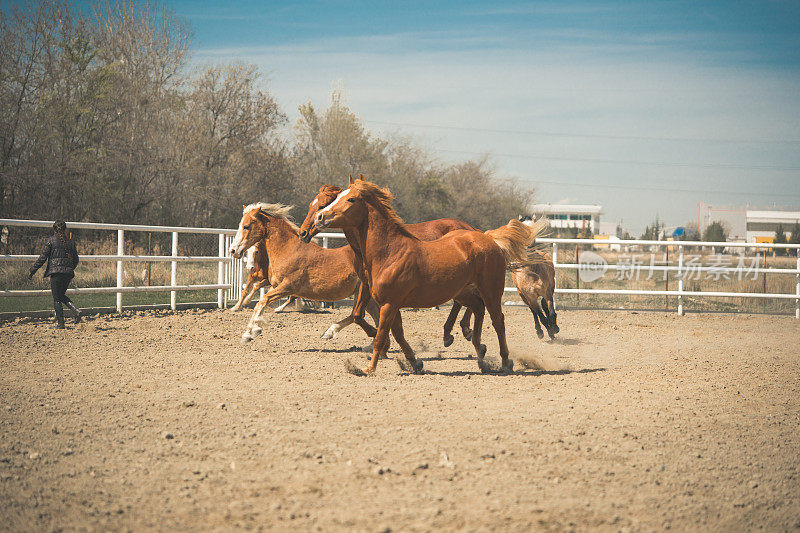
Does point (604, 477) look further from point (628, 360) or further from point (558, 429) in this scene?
point (628, 360)

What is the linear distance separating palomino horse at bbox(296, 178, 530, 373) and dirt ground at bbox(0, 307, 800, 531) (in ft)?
2.30

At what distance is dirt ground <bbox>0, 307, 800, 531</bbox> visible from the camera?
131 inches

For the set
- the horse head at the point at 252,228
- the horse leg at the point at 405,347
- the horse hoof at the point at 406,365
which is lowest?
the horse hoof at the point at 406,365

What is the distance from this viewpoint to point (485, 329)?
11.1 metres

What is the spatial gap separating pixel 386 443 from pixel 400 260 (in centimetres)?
271

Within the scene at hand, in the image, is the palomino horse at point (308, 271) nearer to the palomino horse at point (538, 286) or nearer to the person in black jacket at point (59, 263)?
the palomino horse at point (538, 286)

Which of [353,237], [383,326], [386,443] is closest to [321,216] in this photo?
[353,237]

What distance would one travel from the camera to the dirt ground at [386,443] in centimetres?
334

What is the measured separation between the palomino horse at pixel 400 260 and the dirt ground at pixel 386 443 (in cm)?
70

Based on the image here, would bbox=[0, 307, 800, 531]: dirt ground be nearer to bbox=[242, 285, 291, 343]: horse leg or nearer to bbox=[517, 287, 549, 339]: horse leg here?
bbox=[242, 285, 291, 343]: horse leg

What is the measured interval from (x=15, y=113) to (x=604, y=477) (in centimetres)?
2184

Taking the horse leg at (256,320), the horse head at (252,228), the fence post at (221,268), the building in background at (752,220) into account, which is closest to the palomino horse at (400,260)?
the horse leg at (256,320)

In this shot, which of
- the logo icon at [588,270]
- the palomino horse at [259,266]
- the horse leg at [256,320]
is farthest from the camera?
the logo icon at [588,270]

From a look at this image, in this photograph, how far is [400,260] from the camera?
22.6 ft
